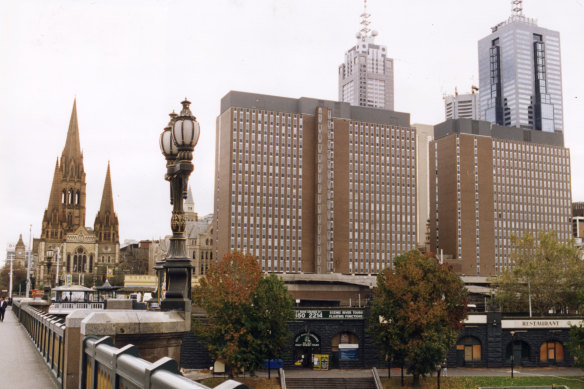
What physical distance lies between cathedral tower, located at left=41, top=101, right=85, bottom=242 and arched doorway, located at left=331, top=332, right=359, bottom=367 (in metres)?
139

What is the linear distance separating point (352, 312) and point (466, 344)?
12.9m

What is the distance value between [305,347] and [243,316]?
451 inches

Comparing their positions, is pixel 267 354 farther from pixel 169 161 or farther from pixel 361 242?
pixel 361 242

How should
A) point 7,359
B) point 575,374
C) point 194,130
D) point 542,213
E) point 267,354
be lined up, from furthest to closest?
point 542,213, point 575,374, point 267,354, point 7,359, point 194,130

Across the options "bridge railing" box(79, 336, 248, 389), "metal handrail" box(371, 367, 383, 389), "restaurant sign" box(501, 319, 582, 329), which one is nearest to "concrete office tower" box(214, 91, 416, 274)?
"restaurant sign" box(501, 319, 582, 329)

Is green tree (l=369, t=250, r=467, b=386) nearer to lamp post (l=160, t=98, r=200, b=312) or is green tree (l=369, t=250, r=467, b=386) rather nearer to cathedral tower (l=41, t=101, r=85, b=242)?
lamp post (l=160, t=98, r=200, b=312)

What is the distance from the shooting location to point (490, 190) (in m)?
170

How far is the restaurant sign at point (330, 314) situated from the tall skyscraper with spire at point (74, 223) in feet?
426

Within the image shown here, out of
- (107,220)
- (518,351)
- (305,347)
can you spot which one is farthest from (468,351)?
(107,220)

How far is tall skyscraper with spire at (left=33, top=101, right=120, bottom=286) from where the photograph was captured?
181625 mm

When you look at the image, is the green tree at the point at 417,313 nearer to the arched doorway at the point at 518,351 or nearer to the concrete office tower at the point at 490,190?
the arched doorway at the point at 518,351

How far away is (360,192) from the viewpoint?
15900 centimetres

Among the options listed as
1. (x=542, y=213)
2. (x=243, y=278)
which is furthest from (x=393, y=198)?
(x=243, y=278)

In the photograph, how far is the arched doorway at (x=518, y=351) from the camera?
68125 mm
